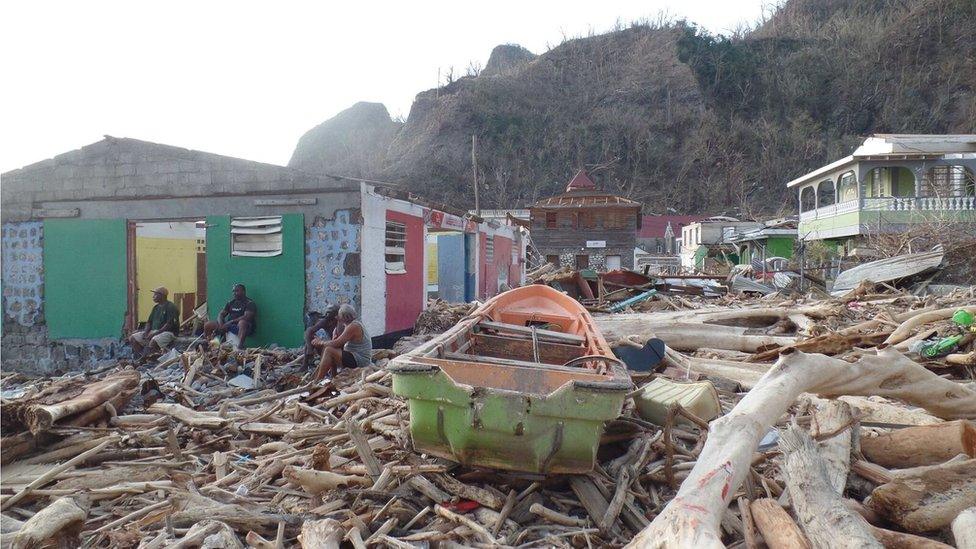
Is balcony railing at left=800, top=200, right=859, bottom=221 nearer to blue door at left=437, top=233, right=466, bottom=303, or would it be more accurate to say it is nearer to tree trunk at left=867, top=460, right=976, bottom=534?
blue door at left=437, top=233, right=466, bottom=303

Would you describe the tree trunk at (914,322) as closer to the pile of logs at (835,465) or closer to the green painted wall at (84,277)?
the pile of logs at (835,465)

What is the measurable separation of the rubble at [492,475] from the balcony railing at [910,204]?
20.6 m

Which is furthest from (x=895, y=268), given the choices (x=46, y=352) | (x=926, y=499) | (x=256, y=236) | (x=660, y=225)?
(x=660, y=225)

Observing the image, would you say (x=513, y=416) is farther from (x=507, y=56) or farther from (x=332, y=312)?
(x=507, y=56)

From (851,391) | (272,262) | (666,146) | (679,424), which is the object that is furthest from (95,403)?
(666,146)

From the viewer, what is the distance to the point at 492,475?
4512 mm

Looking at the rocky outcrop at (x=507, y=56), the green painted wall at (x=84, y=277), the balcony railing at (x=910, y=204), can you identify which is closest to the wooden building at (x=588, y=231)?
the balcony railing at (x=910, y=204)

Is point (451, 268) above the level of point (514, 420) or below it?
above

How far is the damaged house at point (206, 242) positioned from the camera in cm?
1089

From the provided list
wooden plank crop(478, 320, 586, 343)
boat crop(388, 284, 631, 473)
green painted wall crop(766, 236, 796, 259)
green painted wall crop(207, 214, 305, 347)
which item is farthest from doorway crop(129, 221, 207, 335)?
green painted wall crop(766, 236, 796, 259)

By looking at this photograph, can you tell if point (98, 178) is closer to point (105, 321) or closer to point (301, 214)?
point (105, 321)

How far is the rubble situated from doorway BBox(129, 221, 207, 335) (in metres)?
6.96

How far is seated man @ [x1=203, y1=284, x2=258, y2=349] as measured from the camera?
1088 cm

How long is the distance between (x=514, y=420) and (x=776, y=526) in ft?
5.20
